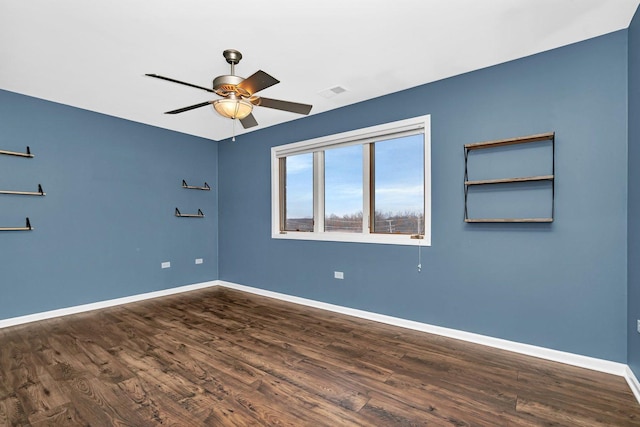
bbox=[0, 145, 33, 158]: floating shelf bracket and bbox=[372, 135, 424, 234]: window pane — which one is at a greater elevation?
bbox=[0, 145, 33, 158]: floating shelf bracket

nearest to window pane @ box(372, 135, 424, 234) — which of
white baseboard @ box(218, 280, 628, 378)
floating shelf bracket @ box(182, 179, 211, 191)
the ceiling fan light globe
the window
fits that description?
the window

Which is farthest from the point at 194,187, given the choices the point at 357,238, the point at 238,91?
the point at 238,91

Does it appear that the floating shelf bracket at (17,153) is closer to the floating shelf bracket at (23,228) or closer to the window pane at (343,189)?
the floating shelf bracket at (23,228)

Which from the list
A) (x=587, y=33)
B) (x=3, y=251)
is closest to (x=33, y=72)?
(x=3, y=251)

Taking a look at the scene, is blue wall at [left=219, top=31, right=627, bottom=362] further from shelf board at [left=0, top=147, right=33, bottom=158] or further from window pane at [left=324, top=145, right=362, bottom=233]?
shelf board at [left=0, top=147, right=33, bottom=158]

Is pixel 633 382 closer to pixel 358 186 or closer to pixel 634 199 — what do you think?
pixel 634 199

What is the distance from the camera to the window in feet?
11.7

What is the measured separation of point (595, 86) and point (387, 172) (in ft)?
6.56

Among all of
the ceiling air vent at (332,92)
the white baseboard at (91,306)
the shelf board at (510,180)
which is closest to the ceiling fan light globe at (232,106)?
the ceiling air vent at (332,92)

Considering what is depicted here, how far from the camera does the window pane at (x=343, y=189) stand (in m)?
4.11

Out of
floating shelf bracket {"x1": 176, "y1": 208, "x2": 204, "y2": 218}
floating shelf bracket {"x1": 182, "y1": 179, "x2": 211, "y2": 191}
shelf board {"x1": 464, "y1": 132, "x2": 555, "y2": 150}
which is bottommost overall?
floating shelf bracket {"x1": 176, "y1": 208, "x2": 204, "y2": 218}

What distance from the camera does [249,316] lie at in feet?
12.9

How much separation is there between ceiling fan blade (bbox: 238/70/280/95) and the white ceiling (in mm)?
490

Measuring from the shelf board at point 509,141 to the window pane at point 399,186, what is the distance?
2.00 ft
